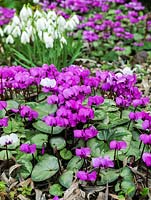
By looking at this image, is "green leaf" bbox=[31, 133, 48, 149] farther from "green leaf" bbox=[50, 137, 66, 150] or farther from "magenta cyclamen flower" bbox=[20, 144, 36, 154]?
"magenta cyclamen flower" bbox=[20, 144, 36, 154]

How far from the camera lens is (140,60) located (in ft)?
16.4

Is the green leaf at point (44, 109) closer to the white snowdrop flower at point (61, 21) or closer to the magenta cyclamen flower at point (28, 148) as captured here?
the magenta cyclamen flower at point (28, 148)

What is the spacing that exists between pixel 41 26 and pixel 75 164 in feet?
5.85

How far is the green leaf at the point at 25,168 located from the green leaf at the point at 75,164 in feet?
0.73

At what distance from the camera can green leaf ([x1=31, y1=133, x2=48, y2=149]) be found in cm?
250

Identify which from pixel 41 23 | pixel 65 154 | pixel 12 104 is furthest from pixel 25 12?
pixel 65 154

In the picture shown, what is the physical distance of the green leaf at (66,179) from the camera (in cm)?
231

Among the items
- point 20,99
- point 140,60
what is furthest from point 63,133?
point 140,60

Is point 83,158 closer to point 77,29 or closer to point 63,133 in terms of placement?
point 63,133

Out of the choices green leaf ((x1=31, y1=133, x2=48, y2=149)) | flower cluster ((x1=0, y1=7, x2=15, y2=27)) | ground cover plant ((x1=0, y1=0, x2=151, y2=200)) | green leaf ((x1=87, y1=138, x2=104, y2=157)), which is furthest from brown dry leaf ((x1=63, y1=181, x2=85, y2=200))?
flower cluster ((x1=0, y1=7, x2=15, y2=27))

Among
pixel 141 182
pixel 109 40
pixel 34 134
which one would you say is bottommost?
pixel 141 182

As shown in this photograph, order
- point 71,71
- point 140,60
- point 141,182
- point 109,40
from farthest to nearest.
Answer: point 109,40 < point 140,60 < point 71,71 < point 141,182

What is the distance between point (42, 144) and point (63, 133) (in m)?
0.20

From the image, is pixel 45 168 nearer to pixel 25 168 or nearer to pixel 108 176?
pixel 25 168
